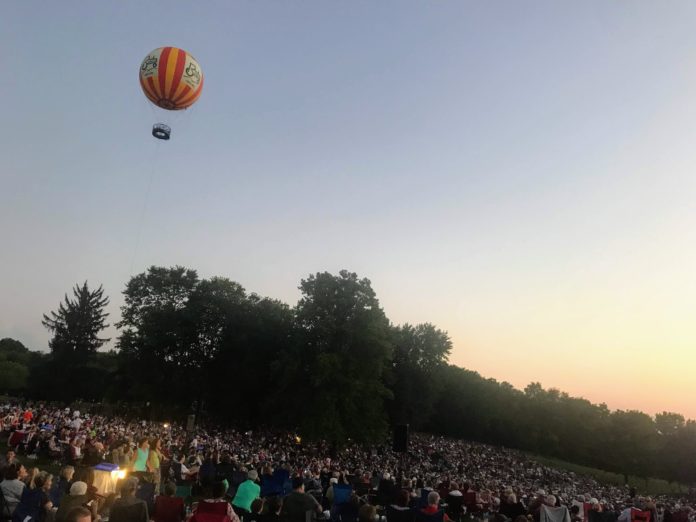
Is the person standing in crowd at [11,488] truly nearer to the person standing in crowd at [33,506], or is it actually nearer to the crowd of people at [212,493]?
the crowd of people at [212,493]

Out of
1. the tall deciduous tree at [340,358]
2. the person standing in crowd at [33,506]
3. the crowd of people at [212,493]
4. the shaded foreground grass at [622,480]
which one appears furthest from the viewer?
the shaded foreground grass at [622,480]

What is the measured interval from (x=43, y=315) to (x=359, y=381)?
5661 centimetres

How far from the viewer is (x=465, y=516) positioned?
1532 cm

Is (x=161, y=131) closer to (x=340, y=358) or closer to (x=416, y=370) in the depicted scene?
→ (x=340, y=358)

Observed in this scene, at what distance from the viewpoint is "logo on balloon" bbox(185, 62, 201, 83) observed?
1962 cm

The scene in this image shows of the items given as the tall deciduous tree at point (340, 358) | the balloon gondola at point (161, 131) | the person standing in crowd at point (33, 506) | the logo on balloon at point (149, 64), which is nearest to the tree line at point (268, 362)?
the tall deciduous tree at point (340, 358)

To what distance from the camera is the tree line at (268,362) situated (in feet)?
129

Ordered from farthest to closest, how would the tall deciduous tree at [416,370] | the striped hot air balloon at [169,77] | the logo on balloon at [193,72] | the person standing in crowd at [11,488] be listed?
the tall deciduous tree at [416,370] < the logo on balloon at [193,72] < the striped hot air balloon at [169,77] < the person standing in crowd at [11,488]

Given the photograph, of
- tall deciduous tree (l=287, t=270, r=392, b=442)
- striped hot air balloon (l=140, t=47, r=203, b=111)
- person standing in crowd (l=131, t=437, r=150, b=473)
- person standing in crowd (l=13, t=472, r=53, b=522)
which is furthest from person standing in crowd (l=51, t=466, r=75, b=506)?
tall deciduous tree (l=287, t=270, r=392, b=442)

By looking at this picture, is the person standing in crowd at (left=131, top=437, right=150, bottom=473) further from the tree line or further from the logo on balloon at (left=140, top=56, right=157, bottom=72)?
the tree line

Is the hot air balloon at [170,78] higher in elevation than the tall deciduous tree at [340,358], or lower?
higher

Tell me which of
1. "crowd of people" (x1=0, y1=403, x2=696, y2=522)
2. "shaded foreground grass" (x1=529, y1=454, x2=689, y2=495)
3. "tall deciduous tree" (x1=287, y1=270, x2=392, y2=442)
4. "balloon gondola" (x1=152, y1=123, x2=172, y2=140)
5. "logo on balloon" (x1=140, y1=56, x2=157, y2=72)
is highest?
"logo on balloon" (x1=140, y1=56, x2=157, y2=72)

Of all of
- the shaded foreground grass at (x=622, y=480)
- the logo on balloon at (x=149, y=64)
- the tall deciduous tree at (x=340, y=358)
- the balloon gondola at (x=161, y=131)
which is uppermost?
the logo on balloon at (x=149, y=64)

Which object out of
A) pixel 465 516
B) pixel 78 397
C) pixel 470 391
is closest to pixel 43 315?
pixel 78 397
